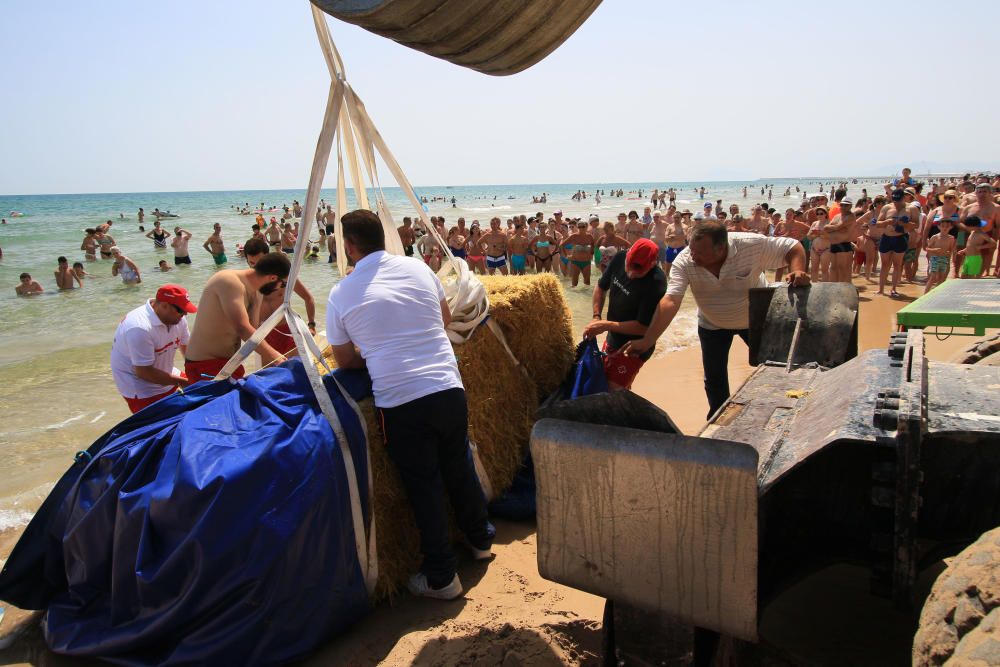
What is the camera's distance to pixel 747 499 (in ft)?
4.84

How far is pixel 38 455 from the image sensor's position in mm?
6184

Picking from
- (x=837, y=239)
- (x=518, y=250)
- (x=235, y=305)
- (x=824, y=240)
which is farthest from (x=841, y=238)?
(x=235, y=305)

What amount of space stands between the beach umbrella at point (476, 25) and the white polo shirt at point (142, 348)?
3.44 meters

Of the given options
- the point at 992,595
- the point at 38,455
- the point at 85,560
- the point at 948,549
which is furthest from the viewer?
the point at 38,455

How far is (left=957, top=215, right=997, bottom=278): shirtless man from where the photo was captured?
9.62m

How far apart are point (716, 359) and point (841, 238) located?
25.8 ft

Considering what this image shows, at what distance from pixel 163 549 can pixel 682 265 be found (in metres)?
3.67

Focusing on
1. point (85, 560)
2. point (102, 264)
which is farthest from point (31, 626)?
point (102, 264)

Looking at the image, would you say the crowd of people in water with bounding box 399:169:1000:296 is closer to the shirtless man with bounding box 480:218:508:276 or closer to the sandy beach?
the shirtless man with bounding box 480:218:508:276

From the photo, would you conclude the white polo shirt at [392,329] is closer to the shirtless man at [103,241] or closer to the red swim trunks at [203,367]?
the red swim trunks at [203,367]

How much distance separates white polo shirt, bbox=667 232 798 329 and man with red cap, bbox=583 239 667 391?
0.15 metres

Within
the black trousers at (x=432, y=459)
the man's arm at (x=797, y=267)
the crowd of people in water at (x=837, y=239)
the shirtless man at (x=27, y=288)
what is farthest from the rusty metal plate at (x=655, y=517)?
the shirtless man at (x=27, y=288)

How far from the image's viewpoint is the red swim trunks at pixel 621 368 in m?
4.59

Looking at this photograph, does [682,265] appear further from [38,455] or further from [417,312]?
[38,455]
